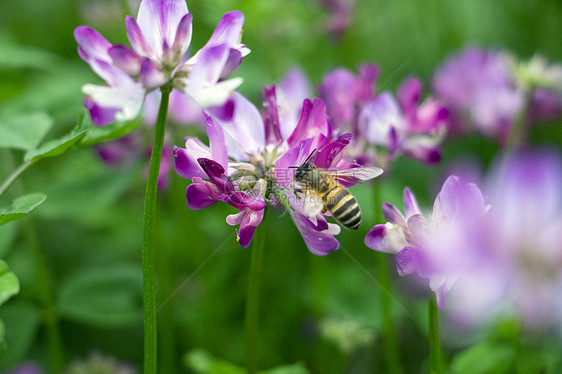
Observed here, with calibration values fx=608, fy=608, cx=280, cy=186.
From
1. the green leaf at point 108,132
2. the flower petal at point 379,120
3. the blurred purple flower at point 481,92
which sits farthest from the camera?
the blurred purple flower at point 481,92

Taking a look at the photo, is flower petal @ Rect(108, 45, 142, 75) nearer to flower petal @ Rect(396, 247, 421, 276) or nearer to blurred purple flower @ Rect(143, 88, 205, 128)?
flower petal @ Rect(396, 247, 421, 276)

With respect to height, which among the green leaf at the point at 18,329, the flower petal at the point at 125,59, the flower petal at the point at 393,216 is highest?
the flower petal at the point at 125,59

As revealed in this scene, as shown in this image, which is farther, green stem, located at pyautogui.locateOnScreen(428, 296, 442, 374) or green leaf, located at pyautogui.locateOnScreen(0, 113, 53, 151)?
green leaf, located at pyautogui.locateOnScreen(0, 113, 53, 151)

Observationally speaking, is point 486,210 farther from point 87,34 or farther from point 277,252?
point 277,252

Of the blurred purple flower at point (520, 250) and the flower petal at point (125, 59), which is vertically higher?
the flower petal at point (125, 59)

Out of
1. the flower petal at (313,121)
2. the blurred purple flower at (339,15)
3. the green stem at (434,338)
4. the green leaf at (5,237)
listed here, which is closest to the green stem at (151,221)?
the flower petal at (313,121)

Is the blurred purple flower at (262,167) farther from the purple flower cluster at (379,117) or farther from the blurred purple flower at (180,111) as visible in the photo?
the blurred purple flower at (180,111)

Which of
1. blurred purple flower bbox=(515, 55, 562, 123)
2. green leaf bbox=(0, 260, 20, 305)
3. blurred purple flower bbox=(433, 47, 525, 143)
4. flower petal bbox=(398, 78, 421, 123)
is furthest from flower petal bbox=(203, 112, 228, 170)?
blurred purple flower bbox=(515, 55, 562, 123)
